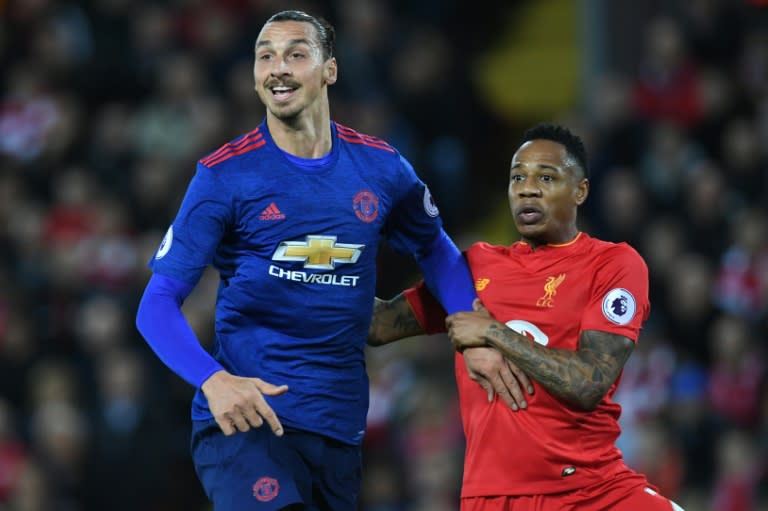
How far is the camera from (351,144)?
17.0 ft

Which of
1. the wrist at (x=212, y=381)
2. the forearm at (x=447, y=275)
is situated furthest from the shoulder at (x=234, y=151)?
the forearm at (x=447, y=275)

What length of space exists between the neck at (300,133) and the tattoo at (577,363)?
919 mm

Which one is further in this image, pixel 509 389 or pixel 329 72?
pixel 329 72

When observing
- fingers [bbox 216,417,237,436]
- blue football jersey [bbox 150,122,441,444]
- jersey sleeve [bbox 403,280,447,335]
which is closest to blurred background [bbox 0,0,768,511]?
jersey sleeve [bbox 403,280,447,335]

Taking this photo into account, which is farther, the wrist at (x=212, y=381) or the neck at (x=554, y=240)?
the neck at (x=554, y=240)

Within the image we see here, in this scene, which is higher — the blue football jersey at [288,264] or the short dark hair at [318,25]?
the short dark hair at [318,25]

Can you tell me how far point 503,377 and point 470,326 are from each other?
0.74ft

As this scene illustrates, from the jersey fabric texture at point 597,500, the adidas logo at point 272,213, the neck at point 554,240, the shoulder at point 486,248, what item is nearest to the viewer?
the adidas logo at point 272,213

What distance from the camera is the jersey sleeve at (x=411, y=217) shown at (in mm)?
5281

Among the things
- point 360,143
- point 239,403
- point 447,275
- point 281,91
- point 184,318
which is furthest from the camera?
point 447,275

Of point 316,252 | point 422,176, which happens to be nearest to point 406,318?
point 316,252

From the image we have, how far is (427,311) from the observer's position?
222 inches

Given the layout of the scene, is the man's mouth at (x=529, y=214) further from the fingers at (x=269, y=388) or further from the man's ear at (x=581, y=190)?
the fingers at (x=269, y=388)

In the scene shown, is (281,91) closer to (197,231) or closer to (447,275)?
(197,231)
